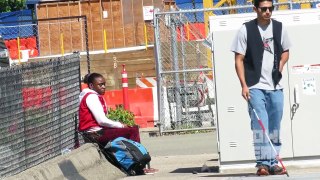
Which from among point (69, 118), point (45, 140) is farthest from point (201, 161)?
point (45, 140)

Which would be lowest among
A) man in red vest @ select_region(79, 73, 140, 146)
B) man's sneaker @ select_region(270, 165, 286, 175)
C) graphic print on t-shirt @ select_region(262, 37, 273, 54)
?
man's sneaker @ select_region(270, 165, 286, 175)

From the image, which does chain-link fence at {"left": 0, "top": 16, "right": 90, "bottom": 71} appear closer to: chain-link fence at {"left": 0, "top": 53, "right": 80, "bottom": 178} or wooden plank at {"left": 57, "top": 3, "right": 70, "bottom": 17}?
wooden plank at {"left": 57, "top": 3, "right": 70, "bottom": 17}

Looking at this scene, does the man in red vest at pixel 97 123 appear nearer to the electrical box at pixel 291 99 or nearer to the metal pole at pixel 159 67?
the electrical box at pixel 291 99

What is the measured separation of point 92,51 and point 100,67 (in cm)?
234

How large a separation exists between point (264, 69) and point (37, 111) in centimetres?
257

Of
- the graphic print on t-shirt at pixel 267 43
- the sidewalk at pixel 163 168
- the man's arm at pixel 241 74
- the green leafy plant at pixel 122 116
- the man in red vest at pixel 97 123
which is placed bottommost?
the green leafy plant at pixel 122 116

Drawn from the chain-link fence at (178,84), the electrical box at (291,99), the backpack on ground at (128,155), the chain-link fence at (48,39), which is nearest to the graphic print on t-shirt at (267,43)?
the electrical box at (291,99)

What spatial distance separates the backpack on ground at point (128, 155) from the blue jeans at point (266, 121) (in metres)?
2.18

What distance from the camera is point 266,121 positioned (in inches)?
372

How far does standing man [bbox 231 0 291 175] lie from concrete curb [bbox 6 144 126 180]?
81.9 inches

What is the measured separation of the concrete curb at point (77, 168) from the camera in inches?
377

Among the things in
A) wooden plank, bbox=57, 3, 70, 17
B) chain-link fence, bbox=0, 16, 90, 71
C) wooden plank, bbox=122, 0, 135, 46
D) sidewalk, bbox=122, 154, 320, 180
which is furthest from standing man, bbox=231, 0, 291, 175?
wooden plank, bbox=57, 3, 70, 17

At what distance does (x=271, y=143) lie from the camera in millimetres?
9547

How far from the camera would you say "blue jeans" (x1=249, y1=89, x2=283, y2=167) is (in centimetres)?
942
